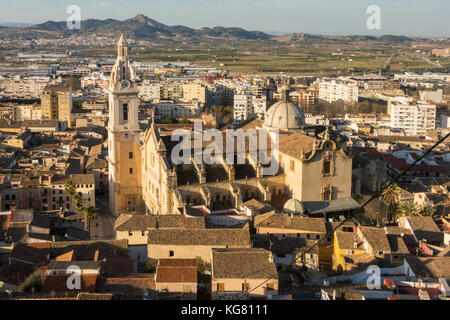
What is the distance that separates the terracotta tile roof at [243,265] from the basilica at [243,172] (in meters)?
6.94

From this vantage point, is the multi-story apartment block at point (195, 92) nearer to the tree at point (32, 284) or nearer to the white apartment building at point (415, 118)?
the white apartment building at point (415, 118)

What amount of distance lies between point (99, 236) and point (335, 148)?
382 inches

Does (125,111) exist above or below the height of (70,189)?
above

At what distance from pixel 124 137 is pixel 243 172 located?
20.1 feet

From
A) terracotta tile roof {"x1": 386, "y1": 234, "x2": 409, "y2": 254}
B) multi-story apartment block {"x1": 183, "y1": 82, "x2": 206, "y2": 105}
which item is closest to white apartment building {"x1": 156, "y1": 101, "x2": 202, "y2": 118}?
multi-story apartment block {"x1": 183, "y1": 82, "x2": 206, "y2": 105}

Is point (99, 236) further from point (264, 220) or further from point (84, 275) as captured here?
point (84, 275)

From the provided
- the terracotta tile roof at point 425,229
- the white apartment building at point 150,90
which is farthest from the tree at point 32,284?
the white apartment building at point 150,90

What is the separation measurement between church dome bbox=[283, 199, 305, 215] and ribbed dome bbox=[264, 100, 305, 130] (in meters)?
5.01

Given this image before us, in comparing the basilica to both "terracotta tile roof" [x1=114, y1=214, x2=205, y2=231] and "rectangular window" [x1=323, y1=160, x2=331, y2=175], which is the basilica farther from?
"terracotta tile roof" [x1=114, y1=214, x2=205, y2=231]

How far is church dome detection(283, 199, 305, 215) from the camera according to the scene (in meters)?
22.0

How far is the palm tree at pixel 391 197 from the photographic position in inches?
950

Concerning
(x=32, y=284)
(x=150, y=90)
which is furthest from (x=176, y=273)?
(x=150, y=90)

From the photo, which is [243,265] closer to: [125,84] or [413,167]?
[125,84]

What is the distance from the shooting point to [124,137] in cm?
2691
